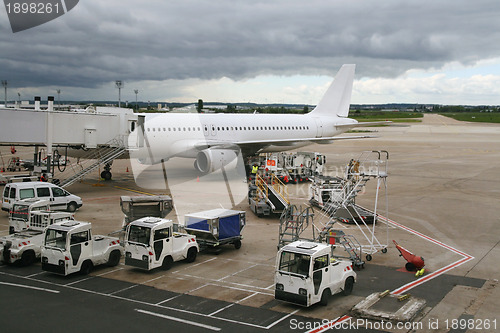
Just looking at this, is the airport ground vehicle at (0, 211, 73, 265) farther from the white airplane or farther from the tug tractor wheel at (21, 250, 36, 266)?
the white airplane

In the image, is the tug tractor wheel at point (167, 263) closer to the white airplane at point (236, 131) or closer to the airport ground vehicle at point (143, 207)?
the airport ground vehicle at point (143, 207)

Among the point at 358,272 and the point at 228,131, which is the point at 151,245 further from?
the point at 228,131

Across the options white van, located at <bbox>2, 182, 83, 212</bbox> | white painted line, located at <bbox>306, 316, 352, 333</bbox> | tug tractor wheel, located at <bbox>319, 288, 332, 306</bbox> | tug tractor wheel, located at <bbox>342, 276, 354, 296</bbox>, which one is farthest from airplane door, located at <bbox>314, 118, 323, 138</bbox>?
white painted line, located at <bbox>306, 316, 352, 333</bbox>

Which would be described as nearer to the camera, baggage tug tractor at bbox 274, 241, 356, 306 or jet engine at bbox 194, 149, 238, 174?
baggage tug tractor at bbox 274, 241, 356, 306

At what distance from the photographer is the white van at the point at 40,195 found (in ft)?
77.7

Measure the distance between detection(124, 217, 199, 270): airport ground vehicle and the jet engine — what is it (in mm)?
15988

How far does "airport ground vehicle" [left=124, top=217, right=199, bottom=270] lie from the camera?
1609 cm

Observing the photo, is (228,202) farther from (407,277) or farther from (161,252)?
(407,277)

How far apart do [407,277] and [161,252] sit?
26.6ft

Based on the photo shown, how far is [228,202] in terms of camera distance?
2855cm

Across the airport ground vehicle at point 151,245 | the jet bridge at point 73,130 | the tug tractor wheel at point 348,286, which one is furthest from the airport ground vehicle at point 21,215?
the tug tractor wheel at point 348,286

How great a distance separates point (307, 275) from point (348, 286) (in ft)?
6.50

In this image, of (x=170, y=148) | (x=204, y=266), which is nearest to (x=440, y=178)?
(x=170, y=148)

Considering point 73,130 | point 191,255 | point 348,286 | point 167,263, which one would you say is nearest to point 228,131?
point 73,130
